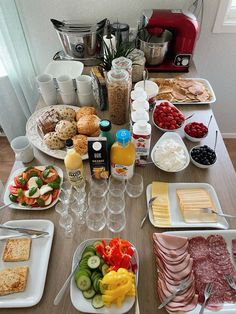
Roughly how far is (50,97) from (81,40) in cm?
41

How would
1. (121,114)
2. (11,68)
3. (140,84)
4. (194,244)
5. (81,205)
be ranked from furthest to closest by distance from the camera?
1. (11,68)
2. (140,84)
3. (121,114)
4. (81,205)
5. (194,244)

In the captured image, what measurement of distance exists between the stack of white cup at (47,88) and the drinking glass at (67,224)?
658 millimetres

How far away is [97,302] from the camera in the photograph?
67 centimetres

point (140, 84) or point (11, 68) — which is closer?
point (140, 84)

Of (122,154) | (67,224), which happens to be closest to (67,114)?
(122,154)

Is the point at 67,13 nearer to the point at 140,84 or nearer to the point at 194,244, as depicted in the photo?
the point at 140,84

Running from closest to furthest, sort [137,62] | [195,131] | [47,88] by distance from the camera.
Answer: [195,131], [47,88], [137,62]

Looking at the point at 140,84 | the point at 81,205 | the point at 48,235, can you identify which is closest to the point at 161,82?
the point at 140,84

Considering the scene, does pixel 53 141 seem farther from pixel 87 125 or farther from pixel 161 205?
pixel 161 205

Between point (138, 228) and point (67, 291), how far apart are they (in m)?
0.29

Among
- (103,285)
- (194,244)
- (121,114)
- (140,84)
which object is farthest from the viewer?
(140,84)

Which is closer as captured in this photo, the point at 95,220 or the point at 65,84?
the point at 95,220

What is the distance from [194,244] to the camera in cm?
80

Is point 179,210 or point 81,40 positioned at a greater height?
point 81,40
